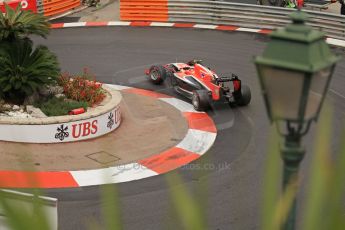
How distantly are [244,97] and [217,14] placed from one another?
894cm

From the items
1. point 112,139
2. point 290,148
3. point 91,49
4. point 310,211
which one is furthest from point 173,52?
point 310,211

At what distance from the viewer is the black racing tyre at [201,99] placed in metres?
12.2

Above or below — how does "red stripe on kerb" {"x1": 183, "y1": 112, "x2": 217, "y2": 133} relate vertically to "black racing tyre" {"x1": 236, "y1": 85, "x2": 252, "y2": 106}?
below

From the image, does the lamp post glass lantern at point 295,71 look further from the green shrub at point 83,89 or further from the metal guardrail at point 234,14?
the metal guardrail at point 234,14

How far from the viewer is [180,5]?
21.0m

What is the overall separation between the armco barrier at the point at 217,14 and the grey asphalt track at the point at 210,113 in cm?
95

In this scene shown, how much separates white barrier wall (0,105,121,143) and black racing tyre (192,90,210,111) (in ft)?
7.33

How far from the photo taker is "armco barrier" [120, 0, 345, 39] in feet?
64.4

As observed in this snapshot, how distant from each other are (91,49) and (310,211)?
16.6 meters

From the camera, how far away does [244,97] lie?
12500mm

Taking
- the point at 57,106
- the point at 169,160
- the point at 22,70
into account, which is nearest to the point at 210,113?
the point at 169,160

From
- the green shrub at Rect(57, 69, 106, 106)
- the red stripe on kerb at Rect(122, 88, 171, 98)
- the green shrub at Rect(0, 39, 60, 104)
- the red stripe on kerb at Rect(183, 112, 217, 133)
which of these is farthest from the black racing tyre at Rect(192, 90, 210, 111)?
the green shrub at Rect(0, 39, 60, 104)

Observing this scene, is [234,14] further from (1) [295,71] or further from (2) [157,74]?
(1) [295,71]

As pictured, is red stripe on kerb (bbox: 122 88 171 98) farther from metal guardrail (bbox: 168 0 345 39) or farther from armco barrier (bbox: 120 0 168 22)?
armco barrier (bbox: 120 0 168 22)
